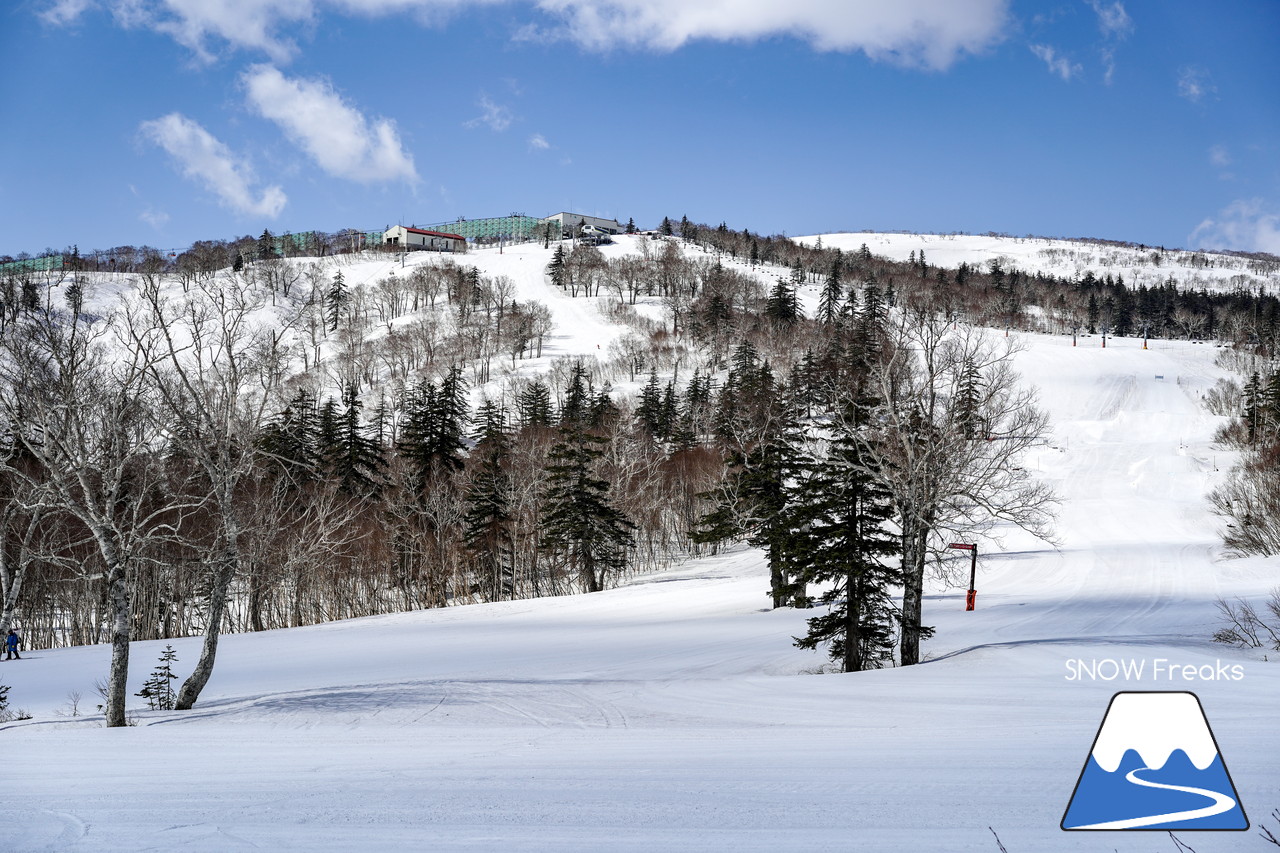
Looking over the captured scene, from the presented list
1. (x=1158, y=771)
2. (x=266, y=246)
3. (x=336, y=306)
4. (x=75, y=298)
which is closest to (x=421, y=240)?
(x=266, y=246)

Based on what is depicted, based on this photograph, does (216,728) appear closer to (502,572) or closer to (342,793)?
(342,793)

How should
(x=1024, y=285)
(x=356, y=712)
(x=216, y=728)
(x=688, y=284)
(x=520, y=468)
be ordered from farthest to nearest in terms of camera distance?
(x=1024, y=285)
(x=688, y=284)
(x=520, y=468)
(x=356, y=712)
(x=216, y=728)

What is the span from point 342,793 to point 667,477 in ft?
161

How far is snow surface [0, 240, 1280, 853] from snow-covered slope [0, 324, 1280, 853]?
40mm

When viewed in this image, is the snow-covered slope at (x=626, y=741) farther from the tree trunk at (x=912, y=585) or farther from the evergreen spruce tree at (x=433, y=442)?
the evergreen spruce tree at (x=433, y=442)

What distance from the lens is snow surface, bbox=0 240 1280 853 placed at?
546 cm

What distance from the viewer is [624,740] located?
859cm

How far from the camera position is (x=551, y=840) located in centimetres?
525

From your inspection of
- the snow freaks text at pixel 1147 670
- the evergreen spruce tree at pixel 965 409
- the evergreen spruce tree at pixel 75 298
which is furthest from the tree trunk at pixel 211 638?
the snow freaks text at pixel 1147 670

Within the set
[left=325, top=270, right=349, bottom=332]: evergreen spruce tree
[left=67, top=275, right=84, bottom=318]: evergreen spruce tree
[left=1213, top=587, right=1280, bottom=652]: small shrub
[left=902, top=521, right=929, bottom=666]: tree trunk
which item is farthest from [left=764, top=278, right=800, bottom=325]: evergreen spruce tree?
[left=67, top=275, right=84, bottom=318]: evergreen spruce tree

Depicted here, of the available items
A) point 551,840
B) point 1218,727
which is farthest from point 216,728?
point 1218,727

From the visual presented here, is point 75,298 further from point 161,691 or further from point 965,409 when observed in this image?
point 965,409

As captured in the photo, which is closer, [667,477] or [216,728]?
[216,728]

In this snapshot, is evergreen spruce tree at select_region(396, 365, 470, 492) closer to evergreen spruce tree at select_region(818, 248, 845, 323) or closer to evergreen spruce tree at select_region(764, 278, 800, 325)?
evergreen spruce tree at select_region(764, 278, 800, 325)
